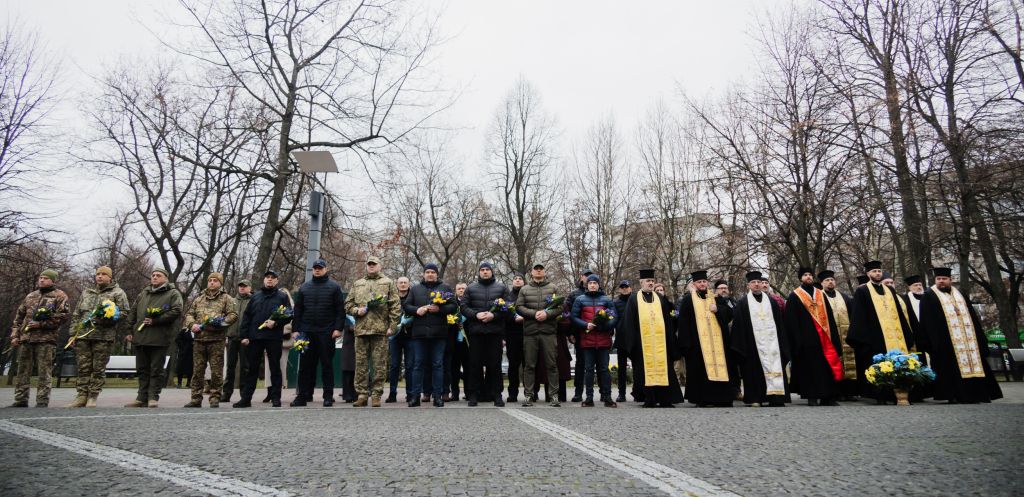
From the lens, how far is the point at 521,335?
1114 cm

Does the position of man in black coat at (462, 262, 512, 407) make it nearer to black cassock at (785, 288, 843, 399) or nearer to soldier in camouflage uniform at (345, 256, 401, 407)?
soldier in camouflage uniform at (345, 256, 401, 407)

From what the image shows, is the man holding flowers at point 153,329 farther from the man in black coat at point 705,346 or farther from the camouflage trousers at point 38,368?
the man in black coat at point 705,346

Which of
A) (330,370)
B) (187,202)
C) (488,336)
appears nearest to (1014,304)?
(488,336)

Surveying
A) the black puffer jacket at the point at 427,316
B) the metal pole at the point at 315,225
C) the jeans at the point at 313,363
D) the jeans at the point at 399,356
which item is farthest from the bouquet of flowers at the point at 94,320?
the black puffer jacket at the point at 427,316

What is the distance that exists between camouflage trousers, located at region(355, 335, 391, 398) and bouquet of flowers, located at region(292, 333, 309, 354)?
831 millimetres

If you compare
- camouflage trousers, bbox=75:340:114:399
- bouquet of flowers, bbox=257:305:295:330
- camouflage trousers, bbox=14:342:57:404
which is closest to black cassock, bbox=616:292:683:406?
bouquet of flowers, bbox=257:305:295:330

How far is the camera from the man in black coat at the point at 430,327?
9.62 meters

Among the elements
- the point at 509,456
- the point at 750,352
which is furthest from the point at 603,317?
the point at 509,456

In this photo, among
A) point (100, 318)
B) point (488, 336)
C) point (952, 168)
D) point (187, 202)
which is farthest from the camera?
point (187, 202)

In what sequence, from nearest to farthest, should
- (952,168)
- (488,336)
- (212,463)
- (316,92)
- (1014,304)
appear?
(212,463) → (488,336) → (952,168) → (316,92) → (1014,304)

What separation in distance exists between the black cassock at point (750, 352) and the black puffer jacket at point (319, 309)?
22.3 feet

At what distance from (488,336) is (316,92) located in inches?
419

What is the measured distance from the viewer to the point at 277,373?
994 cm

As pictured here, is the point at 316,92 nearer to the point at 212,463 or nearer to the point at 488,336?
the point at 488,336
